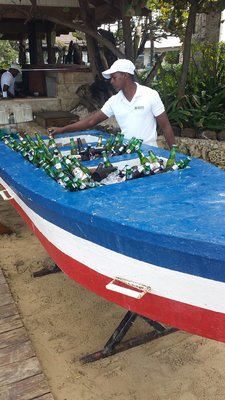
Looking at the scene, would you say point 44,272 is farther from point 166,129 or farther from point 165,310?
point 165,310

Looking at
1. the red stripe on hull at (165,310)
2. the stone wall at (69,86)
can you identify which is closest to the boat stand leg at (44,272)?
the red stripe on hull at (165,310)

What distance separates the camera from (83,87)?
8.37m

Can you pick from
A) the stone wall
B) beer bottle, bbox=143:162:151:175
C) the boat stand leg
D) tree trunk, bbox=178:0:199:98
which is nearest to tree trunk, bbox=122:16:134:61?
tree trunk, bbox=178:0:199:98

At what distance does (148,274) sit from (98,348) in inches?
51.4

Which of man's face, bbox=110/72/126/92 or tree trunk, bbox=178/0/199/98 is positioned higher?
tree trunk, bbox=178/0/199/98

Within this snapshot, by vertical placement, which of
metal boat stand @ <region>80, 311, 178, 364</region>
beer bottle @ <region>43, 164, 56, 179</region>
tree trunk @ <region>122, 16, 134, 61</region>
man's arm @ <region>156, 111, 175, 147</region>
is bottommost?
metal boat stand @ <region>80, 311, 178, 364</region>

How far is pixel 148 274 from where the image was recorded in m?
1.71

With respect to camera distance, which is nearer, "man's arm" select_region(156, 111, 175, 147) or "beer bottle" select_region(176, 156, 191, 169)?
"beer bottle" select_region(176, 156, 191, 169)

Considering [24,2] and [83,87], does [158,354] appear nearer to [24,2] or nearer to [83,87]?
[83,87]

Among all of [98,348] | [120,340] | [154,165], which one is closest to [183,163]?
[154,165]

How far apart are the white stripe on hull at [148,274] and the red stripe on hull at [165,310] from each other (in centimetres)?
3

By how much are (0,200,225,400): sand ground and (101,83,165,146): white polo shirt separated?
1502 millimetres

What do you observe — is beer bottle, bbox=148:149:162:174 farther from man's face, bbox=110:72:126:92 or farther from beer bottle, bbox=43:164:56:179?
man's face, bbox=110:72:126:92

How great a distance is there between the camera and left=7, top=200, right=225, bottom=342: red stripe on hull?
1612 millimetres
